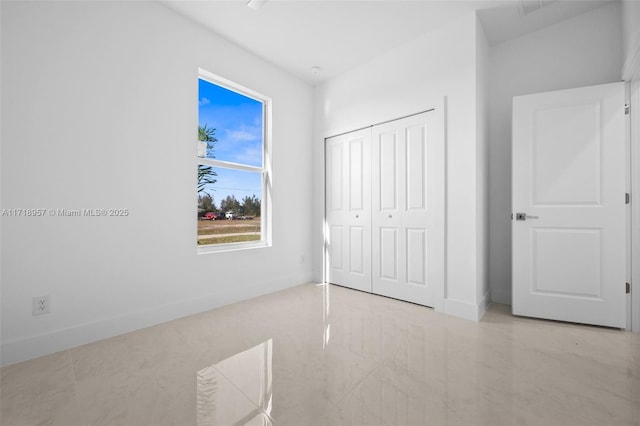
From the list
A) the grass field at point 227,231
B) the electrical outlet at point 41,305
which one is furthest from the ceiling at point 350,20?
the electrical outlet at point 41,305

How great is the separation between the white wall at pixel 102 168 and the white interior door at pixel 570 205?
2956 mm

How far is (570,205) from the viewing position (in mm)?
2469

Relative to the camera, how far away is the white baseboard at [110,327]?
186 centimetres

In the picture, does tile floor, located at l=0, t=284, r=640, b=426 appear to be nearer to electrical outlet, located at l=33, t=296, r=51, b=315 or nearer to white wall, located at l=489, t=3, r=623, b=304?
electrical outlet, located at l=33, t=296, r=51, b=315

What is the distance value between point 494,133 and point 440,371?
2611 millimetres

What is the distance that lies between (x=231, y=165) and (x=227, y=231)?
29.9 inches

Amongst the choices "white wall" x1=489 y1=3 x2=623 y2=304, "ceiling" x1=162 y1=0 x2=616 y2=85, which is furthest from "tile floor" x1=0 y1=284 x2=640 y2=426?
"ceiling" x1=162 y1=0 x2=616 y2=85

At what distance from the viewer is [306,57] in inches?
133

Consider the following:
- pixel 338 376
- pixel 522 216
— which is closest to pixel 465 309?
pixel 522 216

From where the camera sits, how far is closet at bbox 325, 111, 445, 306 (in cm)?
288

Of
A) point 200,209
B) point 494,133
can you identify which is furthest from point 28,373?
point 494,133

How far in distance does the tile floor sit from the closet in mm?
702

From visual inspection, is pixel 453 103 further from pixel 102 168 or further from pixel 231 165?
pixel 102 168

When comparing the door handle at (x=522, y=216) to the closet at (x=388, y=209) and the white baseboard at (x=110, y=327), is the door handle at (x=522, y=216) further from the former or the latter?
the white baseboard at (x=110, y=327)
